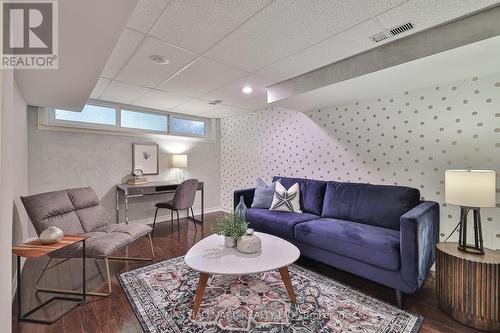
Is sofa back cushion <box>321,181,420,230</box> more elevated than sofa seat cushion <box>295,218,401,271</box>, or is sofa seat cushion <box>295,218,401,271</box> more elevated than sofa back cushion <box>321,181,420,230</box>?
sofa back cushion <box>321,181,420,230</box>

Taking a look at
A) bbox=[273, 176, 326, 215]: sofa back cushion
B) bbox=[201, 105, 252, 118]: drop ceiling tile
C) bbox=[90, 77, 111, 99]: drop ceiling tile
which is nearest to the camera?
bbox=[90, 77, 111, 99]: drop ceiling tile

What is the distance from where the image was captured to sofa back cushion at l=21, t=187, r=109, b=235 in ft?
6.95

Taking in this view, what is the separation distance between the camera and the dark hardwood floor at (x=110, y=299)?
1580 mm

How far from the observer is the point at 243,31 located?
1.83m

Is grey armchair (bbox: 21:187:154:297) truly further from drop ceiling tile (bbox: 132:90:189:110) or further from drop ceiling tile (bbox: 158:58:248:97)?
drop ceiling tile (bbox: 158:58:248:97)

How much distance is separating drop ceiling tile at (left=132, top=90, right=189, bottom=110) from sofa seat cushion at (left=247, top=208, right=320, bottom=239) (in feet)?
6.99

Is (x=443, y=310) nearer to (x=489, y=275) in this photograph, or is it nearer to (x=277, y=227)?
(x=489, y=275)

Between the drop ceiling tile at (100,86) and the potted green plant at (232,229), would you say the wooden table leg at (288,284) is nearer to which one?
the potted green plant at (232,229)

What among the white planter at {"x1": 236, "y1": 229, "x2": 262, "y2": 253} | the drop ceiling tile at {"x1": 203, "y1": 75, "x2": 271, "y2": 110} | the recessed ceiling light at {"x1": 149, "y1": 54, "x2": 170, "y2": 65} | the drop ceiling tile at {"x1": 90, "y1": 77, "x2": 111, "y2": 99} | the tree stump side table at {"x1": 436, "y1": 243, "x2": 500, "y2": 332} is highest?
the recessed ceiling light at {"x1": 149, "y1": 54, "x2": 170, "y2": 65}

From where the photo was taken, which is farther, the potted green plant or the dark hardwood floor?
the potted green plant

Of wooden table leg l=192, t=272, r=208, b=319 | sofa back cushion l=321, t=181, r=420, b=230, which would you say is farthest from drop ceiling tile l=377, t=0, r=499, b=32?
wooden table leg l=192, t=272, r=208, b=319

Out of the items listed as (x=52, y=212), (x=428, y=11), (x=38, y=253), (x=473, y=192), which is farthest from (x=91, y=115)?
(x=473, y=192)

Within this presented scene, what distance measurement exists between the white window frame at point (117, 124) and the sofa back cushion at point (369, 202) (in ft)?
10.3

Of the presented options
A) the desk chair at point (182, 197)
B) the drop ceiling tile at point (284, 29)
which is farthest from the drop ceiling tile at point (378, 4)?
the desk chair at point (182, 197)
